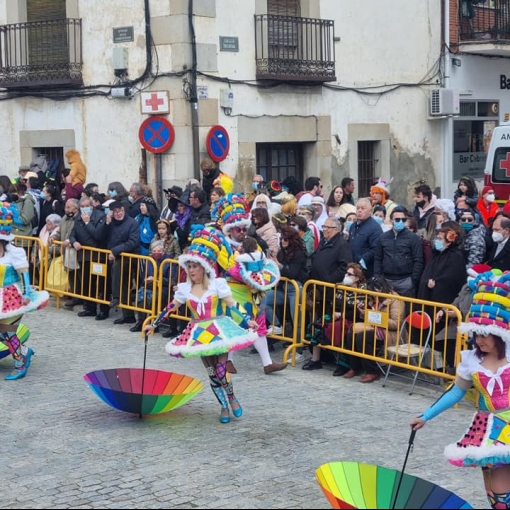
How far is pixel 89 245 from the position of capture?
14383mm

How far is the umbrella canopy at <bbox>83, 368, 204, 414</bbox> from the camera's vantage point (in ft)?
29.9

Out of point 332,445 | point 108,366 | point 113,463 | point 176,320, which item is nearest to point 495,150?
point 176,320

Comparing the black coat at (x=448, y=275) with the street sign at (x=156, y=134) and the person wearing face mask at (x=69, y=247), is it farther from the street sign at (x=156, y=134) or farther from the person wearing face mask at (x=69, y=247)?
the street sign at (x=156, y=134)

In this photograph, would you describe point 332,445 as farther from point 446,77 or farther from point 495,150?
point 446,77

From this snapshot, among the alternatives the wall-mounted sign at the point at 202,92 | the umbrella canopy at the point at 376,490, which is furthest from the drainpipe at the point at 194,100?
the umbrella canopy at the point at 376,490

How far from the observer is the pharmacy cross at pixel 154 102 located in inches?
694

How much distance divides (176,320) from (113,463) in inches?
205

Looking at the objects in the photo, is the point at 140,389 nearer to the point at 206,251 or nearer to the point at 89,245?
the point at 206,251

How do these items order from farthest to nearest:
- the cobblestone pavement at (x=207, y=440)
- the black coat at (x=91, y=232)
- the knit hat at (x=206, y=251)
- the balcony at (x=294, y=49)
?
1. the balcony at (x=294, y=49)
2. the black coat at (x=91, y=232)
3. the knit hat at (x=206, y=251)
4. the cobblestone pavement at (x=207, y=440)

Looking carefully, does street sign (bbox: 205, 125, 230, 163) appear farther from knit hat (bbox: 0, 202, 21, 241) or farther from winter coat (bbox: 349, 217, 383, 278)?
knit hat (bbox: 0, 202, 21, 241)

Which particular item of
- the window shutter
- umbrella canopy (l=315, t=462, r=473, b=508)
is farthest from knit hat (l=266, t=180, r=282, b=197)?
umbrella canopy (l=315, t=462, r=473, b=508)

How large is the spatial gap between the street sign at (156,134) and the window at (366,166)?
4.83 meters

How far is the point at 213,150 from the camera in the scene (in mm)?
17594

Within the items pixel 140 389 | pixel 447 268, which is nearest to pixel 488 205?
pixel 447 268
